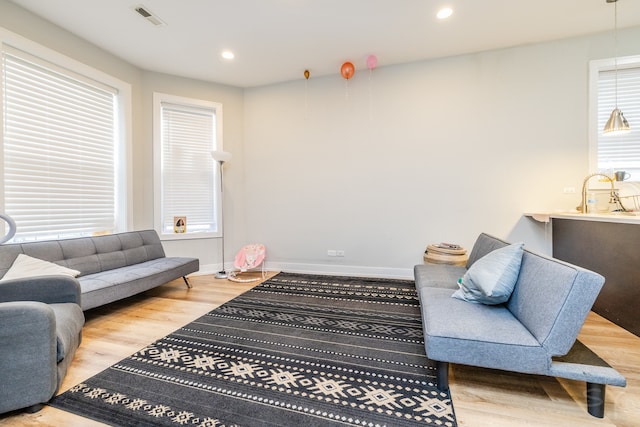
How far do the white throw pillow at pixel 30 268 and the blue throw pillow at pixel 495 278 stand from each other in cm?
329

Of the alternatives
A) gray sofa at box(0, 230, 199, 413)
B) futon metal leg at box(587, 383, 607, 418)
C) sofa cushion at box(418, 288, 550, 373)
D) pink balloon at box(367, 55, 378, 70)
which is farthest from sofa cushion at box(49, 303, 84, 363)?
Result: pink balloon at box(367, 55, 378, 70)

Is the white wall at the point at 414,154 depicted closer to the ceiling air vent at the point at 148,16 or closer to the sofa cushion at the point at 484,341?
the ceiling air vent at the point at 148,16

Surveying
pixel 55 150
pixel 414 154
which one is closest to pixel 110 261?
pixel 55 150

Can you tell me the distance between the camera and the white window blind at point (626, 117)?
3.04m

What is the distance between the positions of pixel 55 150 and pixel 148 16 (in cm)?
180

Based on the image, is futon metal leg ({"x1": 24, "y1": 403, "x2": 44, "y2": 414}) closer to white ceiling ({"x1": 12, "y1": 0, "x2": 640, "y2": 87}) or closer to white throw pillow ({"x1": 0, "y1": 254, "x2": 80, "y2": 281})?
white throw pillow ({"x1": 0, "y1": 254, "x2": 80, "y2": 281})

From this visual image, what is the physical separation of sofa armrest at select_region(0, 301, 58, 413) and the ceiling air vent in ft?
9.24

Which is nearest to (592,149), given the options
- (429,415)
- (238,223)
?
(429,415)

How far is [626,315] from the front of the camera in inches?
88.4

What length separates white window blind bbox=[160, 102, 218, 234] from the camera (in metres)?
3.98

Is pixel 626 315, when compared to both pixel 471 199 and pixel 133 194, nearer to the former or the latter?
pixel 471 199

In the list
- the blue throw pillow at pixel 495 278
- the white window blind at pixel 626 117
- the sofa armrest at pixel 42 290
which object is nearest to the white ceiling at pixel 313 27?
the white window blind at pixel 626 117

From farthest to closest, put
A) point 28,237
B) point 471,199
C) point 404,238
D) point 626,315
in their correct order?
1. point 404,238
2. point 471,199
3. point 28,237
4. point 626,315

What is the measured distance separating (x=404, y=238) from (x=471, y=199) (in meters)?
1.03
